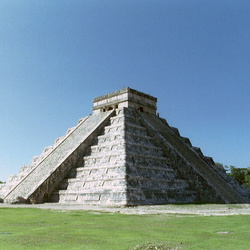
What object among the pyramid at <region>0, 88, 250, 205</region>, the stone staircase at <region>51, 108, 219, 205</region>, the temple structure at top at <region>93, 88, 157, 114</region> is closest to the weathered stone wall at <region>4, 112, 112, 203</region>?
the pyramid at <region>0, 88, 250, 205</region>

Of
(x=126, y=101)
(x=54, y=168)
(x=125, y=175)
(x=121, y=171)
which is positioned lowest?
(x=125, y=175)

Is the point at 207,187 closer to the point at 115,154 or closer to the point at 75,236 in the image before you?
the point at 115,154

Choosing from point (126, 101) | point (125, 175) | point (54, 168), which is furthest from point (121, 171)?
point (126, 101)

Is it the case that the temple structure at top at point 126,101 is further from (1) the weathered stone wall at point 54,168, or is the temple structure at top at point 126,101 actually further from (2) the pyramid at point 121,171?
(1) the weathered stone wall at point 54,168

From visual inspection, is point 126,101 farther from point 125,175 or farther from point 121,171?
point 125,175

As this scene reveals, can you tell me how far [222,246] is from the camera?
4.30 metres

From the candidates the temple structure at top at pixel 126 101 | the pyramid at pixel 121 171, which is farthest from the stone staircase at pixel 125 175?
the temple structure at top at pixel 126 101

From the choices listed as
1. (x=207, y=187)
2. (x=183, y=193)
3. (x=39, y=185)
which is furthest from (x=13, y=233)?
(x=207, y=187)

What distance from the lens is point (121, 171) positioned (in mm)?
15203

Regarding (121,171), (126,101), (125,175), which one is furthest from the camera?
(126,101)

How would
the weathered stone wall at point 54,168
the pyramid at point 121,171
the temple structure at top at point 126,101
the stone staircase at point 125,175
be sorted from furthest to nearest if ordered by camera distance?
the temple structure at top at point 126,101 < the weathered stone wall at point 54,168 < the pyramid at point 121,171 < the stone staircase at point 125,175

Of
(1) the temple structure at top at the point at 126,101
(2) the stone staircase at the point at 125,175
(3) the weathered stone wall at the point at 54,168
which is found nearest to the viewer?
(2) the stone staircase at the point at 125,175

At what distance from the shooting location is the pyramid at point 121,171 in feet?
49.4

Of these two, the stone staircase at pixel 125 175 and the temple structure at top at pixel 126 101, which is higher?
the temple structure at top at pixel 126 101
